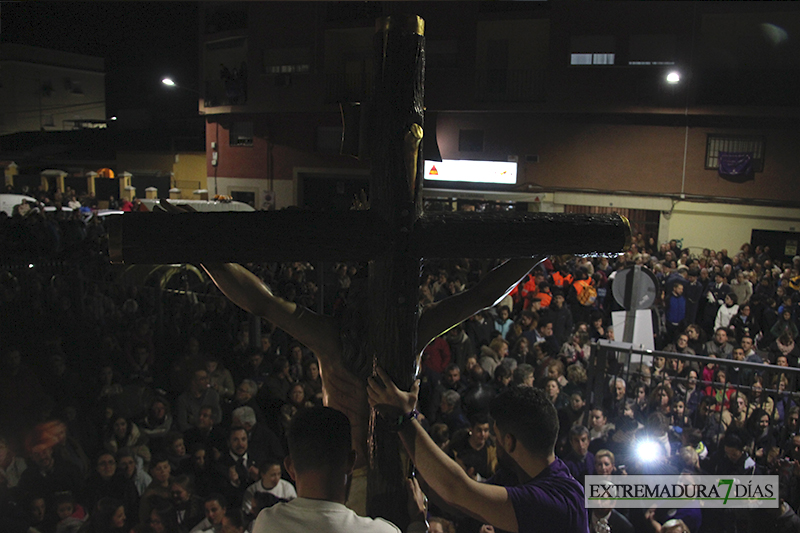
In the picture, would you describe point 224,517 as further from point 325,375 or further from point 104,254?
point 104,254

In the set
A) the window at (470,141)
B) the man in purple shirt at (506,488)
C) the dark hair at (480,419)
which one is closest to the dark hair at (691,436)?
the dark hair at (480,419)

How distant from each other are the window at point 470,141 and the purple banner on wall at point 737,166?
710 cm

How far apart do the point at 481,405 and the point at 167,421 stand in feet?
9.33

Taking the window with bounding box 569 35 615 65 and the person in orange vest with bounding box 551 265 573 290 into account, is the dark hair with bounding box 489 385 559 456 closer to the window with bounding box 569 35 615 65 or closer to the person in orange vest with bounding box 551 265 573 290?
the person in orange vest with bounding box 551 265 573 290

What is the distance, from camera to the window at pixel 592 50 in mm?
19938

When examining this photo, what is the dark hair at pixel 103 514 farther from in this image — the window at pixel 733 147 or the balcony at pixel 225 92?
the balcony at pixel 225 92

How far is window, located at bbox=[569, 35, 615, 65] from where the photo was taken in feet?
65.4

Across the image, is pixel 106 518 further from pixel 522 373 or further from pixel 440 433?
pixel 522 373

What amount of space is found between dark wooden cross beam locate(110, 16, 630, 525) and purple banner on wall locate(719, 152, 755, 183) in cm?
1898

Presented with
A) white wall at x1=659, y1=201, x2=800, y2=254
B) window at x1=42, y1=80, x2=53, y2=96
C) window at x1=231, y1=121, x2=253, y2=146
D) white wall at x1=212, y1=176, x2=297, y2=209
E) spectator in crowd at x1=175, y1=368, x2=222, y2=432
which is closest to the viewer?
spectator in crowd at x1=175, y1=368, x2=222, y2=432

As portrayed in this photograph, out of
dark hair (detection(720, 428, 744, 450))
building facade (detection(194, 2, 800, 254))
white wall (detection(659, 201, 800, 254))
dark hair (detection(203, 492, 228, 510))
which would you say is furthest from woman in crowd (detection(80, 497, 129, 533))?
white wall (detection(659, 201, 800, 254))

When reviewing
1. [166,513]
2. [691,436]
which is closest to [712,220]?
[691,436]

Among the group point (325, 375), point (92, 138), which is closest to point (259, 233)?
point (325, 375)

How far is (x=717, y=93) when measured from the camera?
19234mm
